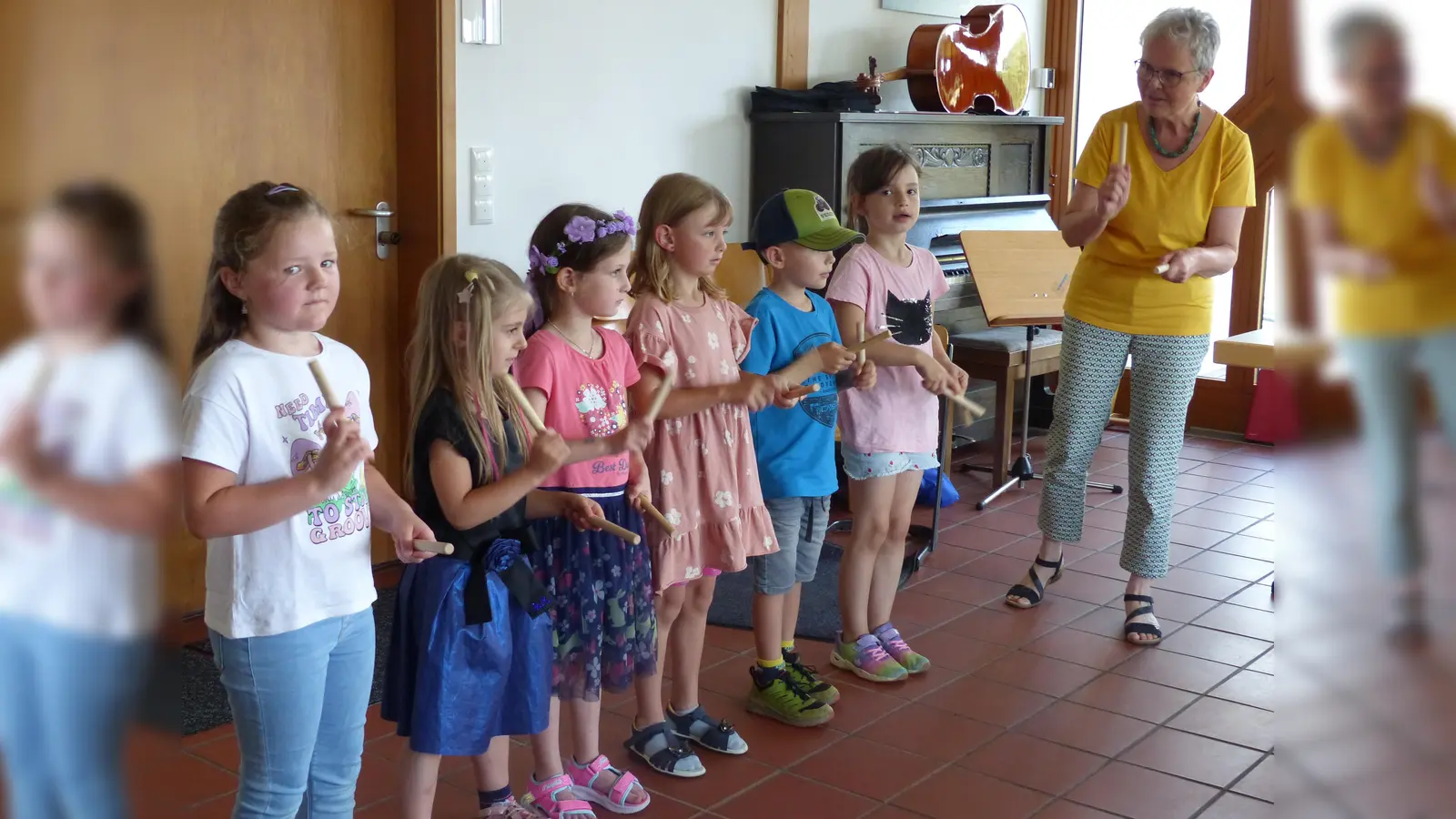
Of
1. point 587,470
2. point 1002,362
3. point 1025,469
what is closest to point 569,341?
point 587,470

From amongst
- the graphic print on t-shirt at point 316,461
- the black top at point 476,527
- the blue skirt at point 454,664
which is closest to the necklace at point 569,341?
the black top at point 476,527

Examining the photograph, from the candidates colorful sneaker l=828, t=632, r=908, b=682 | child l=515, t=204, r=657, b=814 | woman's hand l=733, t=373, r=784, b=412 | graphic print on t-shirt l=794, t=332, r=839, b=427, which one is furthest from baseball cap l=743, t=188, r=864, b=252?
colorful sneaker l=828, t=632, r=908, b=682

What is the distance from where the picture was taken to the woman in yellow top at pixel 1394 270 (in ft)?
0.59

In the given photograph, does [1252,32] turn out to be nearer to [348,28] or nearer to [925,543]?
[925,543]

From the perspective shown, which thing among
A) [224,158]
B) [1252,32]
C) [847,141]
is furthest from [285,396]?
[1252,32]

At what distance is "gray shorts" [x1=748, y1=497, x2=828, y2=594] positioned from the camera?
2816 millimetres

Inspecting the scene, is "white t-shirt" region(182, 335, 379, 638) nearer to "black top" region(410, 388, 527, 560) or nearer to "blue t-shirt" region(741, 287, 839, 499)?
"black top" region(410, 388, 527, 560)

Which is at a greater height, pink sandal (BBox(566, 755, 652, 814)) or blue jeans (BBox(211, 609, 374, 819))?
blue jeans (BBox(211, 609, 374, 819))

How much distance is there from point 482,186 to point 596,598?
1.86m

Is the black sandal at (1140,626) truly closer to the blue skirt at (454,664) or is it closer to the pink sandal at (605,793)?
the pink sandal at (605,793)

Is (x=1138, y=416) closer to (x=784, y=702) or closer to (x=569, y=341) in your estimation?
(x=784, y=702)

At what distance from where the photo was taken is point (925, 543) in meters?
4.23

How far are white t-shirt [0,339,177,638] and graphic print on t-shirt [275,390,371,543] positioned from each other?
1384 mm

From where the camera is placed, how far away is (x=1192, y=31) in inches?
118
